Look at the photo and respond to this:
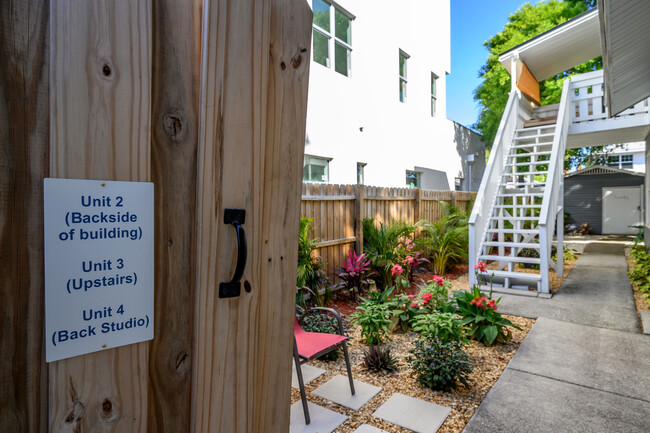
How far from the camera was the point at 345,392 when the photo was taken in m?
2.85

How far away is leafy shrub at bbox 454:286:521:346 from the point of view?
3.76m

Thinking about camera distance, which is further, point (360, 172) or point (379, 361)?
point (360, 172)

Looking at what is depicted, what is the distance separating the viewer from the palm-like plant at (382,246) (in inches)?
238

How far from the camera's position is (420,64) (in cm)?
1055

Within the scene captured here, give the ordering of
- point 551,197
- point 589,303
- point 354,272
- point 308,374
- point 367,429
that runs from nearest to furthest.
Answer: point 367,429 < point 308,374 < point 589,303 < point 354,272 < point 551,197

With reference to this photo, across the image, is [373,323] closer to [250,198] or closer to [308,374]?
[308,374]

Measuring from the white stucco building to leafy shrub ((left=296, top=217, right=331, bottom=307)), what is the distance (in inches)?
91.0

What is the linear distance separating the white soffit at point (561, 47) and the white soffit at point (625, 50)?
7.66 ft

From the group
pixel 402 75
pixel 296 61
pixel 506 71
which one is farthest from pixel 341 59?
pixel 506 71

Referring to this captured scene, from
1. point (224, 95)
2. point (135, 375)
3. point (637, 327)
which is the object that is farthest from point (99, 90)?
point (637, 327)

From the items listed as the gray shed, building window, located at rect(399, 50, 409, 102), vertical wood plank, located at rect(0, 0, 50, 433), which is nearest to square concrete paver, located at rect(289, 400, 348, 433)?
vertical wood plank, located at rect(0, 0, 50, 433)

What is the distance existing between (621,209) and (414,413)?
19560mm

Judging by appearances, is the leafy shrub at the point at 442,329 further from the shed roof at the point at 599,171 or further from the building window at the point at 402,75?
the shed roof at the point at 599,171

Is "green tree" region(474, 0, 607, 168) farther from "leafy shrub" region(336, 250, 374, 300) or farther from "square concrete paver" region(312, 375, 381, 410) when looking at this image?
"square concrete paver" region(312, 375, 381, 410)
